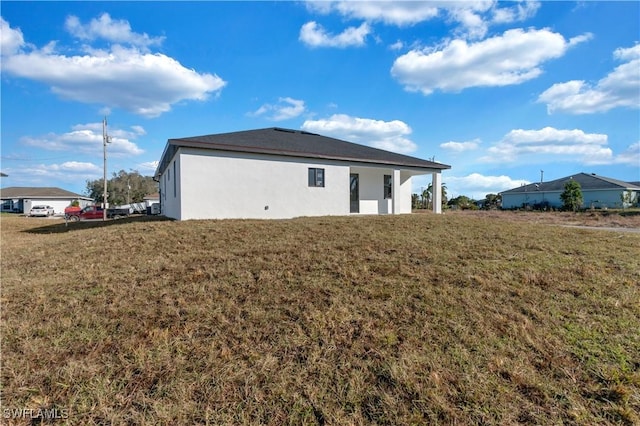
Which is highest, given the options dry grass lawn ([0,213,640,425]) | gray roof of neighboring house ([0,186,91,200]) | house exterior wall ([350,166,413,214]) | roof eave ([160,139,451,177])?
gray roof of neighboring house ([0,186,91,200])

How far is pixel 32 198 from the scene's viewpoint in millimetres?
42469

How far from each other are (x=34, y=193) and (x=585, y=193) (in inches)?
2725

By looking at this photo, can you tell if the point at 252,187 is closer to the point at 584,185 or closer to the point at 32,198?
the point at 584,185

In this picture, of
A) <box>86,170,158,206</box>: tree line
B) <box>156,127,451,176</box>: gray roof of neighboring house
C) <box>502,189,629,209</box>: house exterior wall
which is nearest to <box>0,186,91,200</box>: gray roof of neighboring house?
<box>86,170,158,206</box>: tree line

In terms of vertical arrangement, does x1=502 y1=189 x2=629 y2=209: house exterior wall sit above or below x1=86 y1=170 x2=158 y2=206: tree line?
below

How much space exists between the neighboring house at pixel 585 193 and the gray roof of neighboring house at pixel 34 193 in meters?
61.0

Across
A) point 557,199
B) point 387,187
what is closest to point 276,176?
point 387,187

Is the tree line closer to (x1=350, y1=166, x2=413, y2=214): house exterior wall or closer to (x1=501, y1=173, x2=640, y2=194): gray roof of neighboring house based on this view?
(x1=350, y1=166, x2=413, y2=214): house exterior wall

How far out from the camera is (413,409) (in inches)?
103

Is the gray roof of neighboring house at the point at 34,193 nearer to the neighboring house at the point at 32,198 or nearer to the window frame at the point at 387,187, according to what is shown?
the neighboring house at the point at 32,198

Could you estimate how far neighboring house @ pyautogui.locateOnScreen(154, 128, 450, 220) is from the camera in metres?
11.4

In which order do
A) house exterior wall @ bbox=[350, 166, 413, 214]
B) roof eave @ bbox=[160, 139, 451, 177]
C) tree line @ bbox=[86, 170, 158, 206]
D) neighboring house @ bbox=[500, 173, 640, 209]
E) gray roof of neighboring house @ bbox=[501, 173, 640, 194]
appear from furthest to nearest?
tree line @ bbox=[86, 170, 158, 206] → gray roof of neighboring house @ bbox=[501, 173, 640, 194] → neighboring house @ bbox=[500, 173, 640, 209] → house exterior wall @ bbox=[350, 166, 413, 214] → roof eave @ bbox=[160, 139, 451, 177]

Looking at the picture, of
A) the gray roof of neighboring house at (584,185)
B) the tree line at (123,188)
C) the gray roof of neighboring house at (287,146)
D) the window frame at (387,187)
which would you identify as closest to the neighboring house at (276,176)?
the gray roof of neighboring house at (287,146)

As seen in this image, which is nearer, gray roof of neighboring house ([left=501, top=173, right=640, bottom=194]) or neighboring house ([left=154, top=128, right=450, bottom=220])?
neighboring house ([left=154, top=128, right=450, bottom=220])
